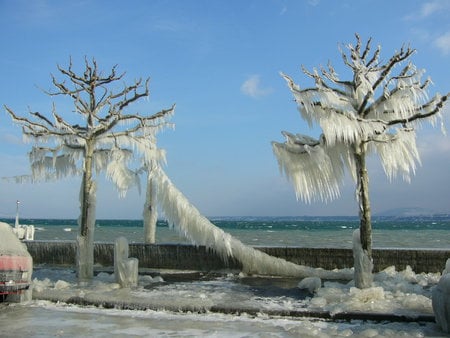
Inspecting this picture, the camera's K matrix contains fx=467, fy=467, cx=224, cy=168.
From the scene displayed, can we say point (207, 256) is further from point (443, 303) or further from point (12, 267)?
point (443, 303)

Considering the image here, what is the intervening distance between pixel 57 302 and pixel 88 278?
281cm

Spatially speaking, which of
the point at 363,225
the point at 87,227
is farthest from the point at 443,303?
the point at 87,227

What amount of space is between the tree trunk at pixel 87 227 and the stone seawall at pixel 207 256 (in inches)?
155

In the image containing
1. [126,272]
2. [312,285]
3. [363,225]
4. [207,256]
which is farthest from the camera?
[207,256]

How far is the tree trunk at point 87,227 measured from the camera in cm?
1398

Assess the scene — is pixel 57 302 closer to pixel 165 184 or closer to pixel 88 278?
pixel 88 278

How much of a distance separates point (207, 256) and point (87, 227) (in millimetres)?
4927

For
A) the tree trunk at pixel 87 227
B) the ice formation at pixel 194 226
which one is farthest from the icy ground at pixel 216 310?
the ice formation at pixel 194 226

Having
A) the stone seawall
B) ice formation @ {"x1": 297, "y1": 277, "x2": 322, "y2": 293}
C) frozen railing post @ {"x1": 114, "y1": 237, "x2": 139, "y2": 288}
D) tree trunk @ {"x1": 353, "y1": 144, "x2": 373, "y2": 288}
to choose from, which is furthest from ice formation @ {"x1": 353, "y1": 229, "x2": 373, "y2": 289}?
frozen railing post @ {"x1": 114, "y1": 237, "x2": 139, "y2": 288}

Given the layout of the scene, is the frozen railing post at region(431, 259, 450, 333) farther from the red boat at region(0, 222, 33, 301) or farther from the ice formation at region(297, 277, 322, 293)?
the red boat at region(0, 222, 33, 301)

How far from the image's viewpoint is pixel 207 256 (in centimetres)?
1730

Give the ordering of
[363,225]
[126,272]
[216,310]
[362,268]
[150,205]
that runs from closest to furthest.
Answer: [216,310] → [362,268] → [363,225] → [126,272] → [150,205]

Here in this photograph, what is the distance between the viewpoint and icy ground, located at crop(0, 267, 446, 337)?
8.16 meters

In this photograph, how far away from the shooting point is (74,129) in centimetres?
1459
